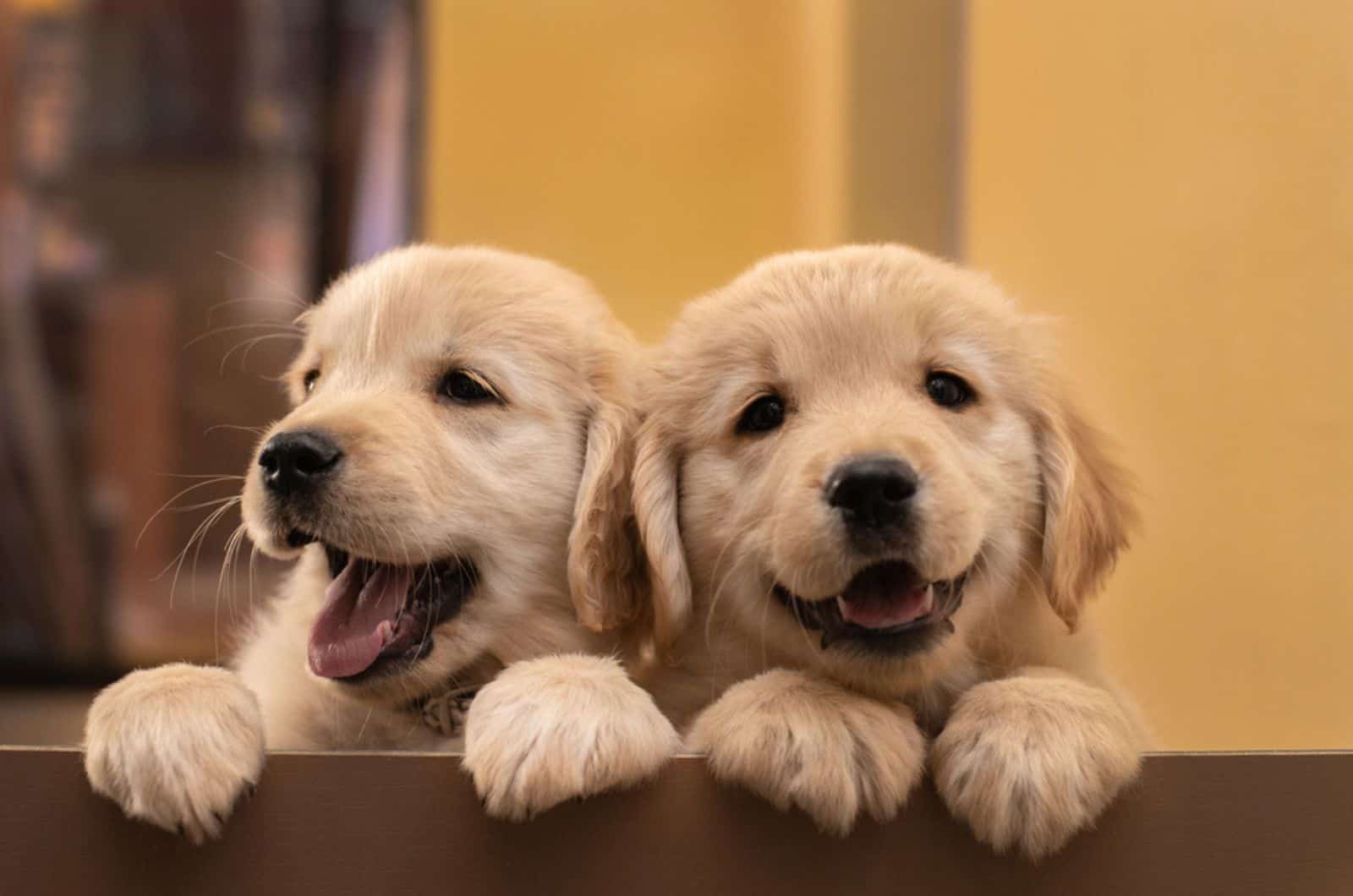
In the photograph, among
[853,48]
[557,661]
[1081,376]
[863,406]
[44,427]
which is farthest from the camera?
[44,427]

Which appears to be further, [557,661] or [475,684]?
[475,684]

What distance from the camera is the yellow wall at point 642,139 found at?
398 cm

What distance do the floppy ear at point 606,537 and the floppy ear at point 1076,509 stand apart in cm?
70

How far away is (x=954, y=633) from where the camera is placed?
1947mm

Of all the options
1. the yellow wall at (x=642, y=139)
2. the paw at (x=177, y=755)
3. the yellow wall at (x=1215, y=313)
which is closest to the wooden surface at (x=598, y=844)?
the paw at (x=177, y=755)

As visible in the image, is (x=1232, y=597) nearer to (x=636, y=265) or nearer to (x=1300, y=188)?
(x=1300, y=188)

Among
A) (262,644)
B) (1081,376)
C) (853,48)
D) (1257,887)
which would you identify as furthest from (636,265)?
(1257,887)

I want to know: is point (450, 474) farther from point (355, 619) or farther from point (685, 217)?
point (685, 217)

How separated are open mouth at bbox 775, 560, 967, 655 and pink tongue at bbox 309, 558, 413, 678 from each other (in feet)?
2.36

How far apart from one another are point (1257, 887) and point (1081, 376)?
58.3 inches

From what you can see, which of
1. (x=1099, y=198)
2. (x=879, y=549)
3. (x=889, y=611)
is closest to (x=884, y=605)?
(x=889, y=611)

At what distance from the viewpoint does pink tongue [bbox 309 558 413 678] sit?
2096 millimetres

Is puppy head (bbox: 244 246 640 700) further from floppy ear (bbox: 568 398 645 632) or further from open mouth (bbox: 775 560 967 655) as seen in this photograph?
open mouth (bbox: 775 560 967 655)

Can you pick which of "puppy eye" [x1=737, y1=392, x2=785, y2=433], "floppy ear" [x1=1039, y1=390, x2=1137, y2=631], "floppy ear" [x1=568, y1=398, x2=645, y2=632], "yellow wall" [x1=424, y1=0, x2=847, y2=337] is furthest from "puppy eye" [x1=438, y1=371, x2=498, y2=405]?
"yellow wall" [x1=424, y1=0, x2=847, y2=337]
